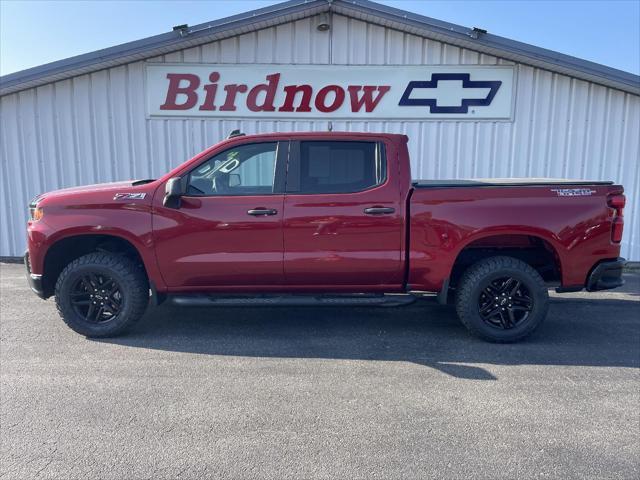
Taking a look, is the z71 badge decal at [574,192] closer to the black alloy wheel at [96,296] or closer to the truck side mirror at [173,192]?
the truck side mirror at [173,192]

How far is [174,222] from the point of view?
13.9 feet

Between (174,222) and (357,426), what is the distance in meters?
2.50

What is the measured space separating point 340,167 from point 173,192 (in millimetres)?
1588

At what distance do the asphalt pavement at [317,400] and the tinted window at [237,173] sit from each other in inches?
58.2

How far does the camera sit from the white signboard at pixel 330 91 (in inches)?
316

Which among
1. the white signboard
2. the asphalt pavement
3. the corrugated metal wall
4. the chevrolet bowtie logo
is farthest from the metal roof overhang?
the asphalt pavement

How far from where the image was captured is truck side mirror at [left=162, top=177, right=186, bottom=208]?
4062 millimetres

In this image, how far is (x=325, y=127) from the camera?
821 centimetres

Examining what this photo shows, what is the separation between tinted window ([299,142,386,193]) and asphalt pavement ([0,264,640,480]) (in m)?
1.51

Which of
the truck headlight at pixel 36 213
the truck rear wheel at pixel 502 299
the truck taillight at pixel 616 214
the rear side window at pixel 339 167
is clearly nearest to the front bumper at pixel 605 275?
the truck taillight at pixel 616 214

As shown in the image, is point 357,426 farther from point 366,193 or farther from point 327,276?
point 366,193

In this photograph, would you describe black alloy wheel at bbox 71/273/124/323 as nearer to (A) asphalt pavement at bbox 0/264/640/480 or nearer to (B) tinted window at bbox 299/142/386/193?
Answer: (A) asphalt pavement at bbox 0/264/640/480

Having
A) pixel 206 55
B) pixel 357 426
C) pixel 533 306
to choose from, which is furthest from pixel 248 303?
pixel 206 55

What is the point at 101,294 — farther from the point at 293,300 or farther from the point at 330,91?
the point at 330,91
